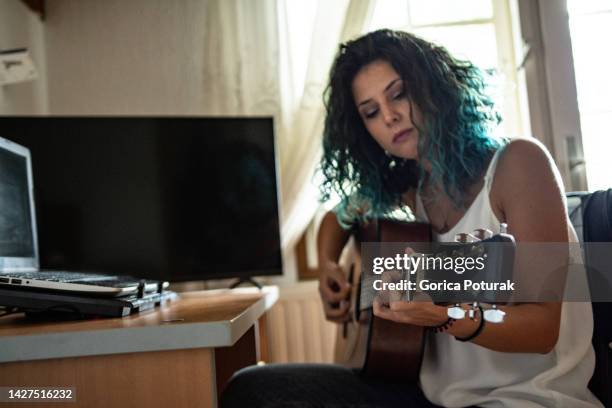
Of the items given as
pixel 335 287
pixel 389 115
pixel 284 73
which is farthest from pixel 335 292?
pixel 284 73

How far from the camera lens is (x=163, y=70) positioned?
2.05 meters

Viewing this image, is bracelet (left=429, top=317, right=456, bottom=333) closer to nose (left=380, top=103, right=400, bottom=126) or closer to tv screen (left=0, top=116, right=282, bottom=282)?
nose (left=380, top=103, right=400, bottom=126)

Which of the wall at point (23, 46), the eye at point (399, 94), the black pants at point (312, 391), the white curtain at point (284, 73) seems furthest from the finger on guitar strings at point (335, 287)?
the wall at point (23, 46)

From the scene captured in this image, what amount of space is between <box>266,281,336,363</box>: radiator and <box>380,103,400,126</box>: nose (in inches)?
40.1

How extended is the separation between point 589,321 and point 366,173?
0.61 metres

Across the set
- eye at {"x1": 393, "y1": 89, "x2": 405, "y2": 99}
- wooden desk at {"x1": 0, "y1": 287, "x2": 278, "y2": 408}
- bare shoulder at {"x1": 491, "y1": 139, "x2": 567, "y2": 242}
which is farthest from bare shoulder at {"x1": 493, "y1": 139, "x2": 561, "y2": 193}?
wooden desk at {"x1": 0, "y1": 287, "x2": 278, "y2": 408}

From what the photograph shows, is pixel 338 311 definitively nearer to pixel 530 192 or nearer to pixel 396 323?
pixel 396 323

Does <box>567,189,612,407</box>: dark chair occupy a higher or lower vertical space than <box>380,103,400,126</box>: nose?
lower

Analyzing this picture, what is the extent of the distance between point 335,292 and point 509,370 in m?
0.54

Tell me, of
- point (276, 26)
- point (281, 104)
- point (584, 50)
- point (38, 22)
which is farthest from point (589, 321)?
point (38, 22)

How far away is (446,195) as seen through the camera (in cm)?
112

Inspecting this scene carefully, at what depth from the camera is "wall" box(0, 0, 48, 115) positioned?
6.04 ft

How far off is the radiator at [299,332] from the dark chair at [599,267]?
1127mm

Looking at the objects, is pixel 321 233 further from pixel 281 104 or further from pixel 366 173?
pixel 281 104
